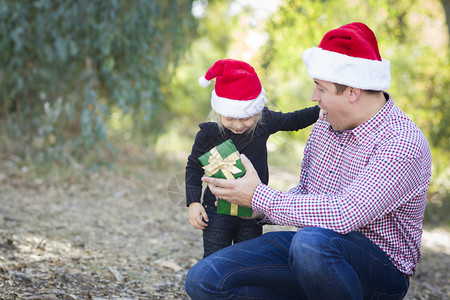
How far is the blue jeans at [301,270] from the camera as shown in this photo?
64.6 inches

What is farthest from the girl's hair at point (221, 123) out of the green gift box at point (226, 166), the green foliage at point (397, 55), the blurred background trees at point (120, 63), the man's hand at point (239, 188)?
the green foliage at point (397, 55)

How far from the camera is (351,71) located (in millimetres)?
1847

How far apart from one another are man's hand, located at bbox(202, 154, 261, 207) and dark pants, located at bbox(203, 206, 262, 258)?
0.94 feet

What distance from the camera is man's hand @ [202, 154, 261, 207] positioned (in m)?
1.82

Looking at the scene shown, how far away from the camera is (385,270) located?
179 cm

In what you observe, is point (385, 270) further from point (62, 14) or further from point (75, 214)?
point (62, 14)

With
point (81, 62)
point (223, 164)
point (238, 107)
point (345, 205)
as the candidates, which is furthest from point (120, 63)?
point (345, 205)

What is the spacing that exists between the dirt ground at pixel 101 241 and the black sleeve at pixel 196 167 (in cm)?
15

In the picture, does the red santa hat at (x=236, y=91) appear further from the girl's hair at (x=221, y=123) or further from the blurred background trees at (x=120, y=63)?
the blurred background trees at (x=120, y=63)

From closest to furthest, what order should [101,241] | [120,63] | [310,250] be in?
1. [310,250]
2. [101,241]
3. [120,63]

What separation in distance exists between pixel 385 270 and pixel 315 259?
33cm

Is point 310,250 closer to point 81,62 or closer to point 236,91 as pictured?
point 236,91

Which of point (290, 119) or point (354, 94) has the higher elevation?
point (354, 94)

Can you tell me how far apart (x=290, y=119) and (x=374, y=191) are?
2.19 ft
